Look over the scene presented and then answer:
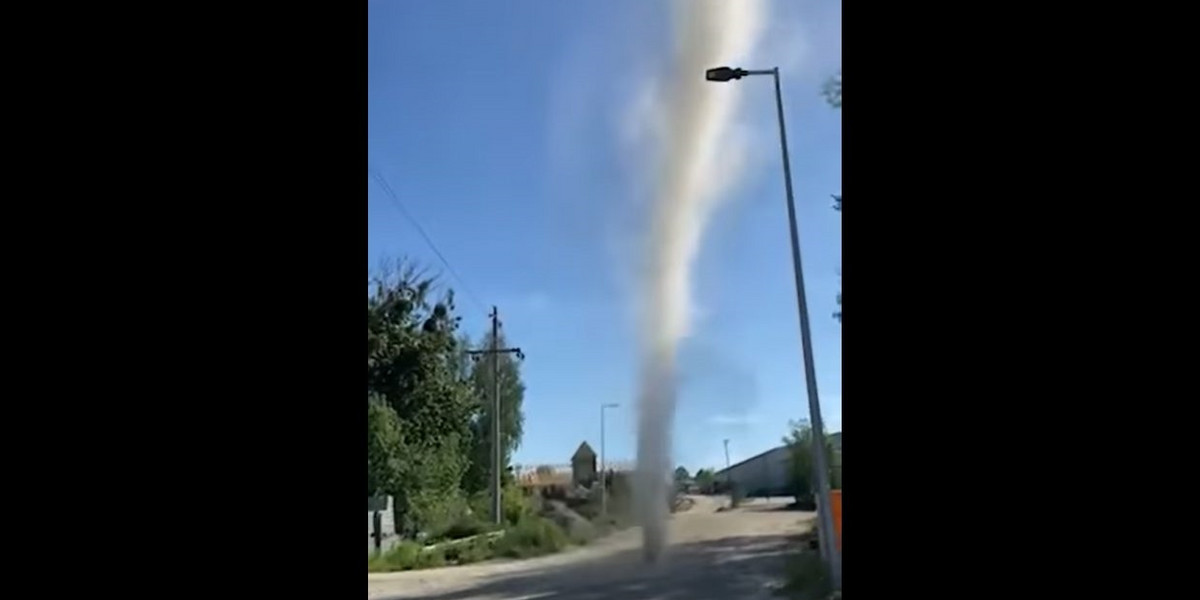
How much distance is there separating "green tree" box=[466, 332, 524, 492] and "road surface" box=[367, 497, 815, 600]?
282mm

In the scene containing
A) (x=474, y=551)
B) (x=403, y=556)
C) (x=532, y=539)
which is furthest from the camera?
(x=474, y=551)

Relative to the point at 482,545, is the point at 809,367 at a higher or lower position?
higher

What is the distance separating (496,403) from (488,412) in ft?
0.43

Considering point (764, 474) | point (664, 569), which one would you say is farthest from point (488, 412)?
point (764, 474)

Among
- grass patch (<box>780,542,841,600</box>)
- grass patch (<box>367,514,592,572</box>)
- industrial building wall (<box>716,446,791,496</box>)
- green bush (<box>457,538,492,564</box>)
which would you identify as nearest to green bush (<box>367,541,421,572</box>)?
grass patch (<box>367,514,592,572</box>)

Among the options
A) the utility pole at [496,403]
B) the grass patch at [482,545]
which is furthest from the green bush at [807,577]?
the utility pole at [496,403]

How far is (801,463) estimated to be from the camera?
2686 mm

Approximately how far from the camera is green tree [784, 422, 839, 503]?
8.42 ft

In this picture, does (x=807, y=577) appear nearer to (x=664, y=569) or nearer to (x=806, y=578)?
(x=806, y=578)

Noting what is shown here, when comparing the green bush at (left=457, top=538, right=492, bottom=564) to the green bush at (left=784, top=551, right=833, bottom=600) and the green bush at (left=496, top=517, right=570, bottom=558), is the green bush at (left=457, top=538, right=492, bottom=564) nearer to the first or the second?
the green bush at (left=496, top=517, right=570, bottom=558)
